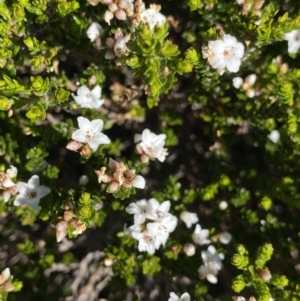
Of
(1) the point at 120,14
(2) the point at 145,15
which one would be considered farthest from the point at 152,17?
(1) the point at 120,14

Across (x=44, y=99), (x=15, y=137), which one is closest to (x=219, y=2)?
(x=44, y=99)

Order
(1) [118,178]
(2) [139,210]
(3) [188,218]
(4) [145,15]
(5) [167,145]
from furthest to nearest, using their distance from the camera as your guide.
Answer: (5) [167,145] → (3) [188,218] → (2) [139,210] → (4) [145,15] → (1) [118,178]

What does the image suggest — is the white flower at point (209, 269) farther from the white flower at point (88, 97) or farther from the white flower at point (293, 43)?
the white flower at point (293, 43)

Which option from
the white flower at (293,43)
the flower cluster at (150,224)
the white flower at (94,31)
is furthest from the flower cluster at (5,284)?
the white flower at (293,43)

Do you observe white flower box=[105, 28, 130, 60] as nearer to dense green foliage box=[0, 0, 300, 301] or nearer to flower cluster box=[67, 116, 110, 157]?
dense green foliage box=[0, 0, 300, 301]

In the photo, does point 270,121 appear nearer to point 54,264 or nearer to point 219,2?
point 219,2

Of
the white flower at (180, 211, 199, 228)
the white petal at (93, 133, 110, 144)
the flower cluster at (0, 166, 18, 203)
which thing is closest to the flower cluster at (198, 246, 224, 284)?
the white flower at (180, 211, 199, 228)

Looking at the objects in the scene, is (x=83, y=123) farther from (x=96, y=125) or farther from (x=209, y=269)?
(x=209, y=269)
